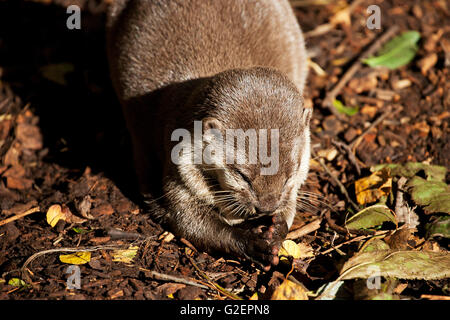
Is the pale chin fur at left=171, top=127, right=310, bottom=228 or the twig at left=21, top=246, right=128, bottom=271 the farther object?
the pale chin fur at left=171, top=127, right=310, bottom=228

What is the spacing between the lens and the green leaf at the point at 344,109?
4.77m

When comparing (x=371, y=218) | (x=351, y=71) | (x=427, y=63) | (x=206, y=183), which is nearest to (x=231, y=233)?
(x=206, y=183)

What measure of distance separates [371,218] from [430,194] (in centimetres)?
48

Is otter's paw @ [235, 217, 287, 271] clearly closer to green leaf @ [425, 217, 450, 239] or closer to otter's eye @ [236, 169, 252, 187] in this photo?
otter's eye @ [236, 169, 252, 187]

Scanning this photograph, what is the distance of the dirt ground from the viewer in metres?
3.24

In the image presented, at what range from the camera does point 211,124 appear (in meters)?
3.20

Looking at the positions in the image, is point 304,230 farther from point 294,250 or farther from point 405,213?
point 405,213

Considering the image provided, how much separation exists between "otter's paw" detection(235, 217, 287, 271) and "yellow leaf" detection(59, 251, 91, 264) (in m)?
0.98

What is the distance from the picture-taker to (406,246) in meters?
3.40

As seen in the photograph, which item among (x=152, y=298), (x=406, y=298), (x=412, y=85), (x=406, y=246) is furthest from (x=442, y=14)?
(x=152, y=298)

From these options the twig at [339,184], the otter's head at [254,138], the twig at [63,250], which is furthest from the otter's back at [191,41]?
the twig at [63,250]

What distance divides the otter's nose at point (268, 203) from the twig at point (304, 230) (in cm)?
61

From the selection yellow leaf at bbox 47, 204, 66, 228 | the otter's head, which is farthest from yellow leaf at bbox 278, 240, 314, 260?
yellow leaf at bbox 47, 204, 66, 228
